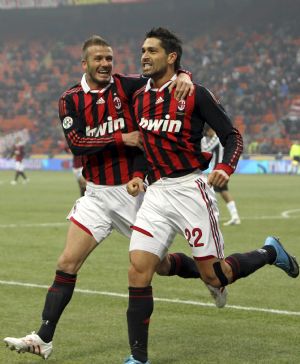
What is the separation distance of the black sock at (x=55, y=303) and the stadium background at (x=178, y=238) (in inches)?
8.1

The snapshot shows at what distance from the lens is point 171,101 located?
21.4 ft

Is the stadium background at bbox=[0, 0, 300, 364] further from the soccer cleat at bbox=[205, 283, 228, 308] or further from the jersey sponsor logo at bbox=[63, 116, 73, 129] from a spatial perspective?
the jersey sponsor logo at bbox=[63, 116, 73, 129]

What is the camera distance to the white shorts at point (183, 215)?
21.4 ft

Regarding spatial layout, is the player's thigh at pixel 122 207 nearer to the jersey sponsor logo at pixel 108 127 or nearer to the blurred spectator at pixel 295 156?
the jersey sponsor logo at pixel 108 127

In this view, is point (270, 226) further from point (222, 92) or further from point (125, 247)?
point (222, 92)

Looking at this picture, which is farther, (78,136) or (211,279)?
(78,136)

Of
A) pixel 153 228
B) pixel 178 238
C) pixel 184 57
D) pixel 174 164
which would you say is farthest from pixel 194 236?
pixel 184 57

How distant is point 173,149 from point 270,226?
35.2ft

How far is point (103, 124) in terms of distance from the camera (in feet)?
23.5

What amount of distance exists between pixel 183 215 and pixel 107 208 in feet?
2.74

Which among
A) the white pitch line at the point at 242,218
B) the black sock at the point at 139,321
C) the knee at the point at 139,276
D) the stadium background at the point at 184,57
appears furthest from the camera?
the stadium background at the point at 184,57

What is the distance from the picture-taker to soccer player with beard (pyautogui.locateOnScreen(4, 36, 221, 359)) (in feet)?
22.7

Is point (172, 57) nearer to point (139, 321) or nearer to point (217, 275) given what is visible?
point (217, 275)

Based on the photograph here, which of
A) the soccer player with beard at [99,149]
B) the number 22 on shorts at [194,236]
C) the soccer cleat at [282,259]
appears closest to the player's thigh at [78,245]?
the soccer player with beard at [99,149]
